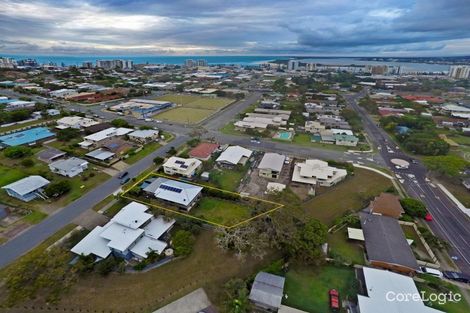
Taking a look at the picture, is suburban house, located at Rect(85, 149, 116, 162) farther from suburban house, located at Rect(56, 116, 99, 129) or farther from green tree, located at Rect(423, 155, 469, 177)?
green tree, located at Rect(423, 155, 469, 177)

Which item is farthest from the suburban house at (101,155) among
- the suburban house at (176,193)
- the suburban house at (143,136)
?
the suburban house at (176,193)

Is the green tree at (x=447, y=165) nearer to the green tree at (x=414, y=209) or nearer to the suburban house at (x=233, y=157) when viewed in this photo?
the green tree at (x=414, y=209)

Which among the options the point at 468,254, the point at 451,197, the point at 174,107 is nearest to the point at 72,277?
the point at 468,254

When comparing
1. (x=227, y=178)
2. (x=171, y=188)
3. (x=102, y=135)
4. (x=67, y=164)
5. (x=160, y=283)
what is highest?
(x=102, y=135)

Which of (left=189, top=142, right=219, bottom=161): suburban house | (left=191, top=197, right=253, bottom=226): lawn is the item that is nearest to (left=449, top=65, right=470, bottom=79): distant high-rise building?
(left=189, top=142, right=219, bottom=161): suburban house

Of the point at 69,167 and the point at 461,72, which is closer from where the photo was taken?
the point at 69,167

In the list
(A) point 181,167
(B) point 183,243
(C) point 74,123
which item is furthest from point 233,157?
(C) point 74,123

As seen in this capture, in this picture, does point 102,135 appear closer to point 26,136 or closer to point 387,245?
point 26,136
